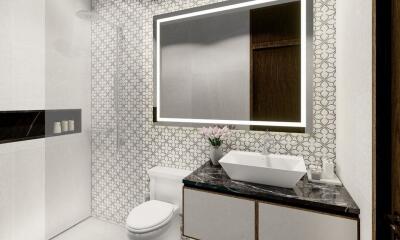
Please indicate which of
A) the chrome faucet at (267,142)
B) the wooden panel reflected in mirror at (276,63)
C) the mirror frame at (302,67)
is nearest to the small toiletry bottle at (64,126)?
the mirror frame at (302,67)

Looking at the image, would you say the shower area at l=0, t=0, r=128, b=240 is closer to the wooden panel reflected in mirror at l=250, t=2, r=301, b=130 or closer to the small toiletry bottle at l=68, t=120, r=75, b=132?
the small toiletry bottle at l=68, t=120, r=75, b=132

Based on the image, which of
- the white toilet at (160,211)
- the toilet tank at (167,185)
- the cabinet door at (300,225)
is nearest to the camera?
the cabinet door at (300,225)

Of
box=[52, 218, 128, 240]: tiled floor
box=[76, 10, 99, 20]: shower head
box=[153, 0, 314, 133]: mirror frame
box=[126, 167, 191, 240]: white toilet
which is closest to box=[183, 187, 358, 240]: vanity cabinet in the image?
box=[126, 167, 191, 240]: white toilet

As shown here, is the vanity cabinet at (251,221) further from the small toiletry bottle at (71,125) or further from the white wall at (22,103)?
the small toiletry bottle at (71,125)

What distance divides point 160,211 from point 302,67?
5.48 ft

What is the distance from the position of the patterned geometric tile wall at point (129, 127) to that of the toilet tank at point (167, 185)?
154mm

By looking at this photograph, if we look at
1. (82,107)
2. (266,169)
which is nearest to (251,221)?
(266,169)

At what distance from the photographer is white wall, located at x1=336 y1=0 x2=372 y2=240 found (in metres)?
1.03

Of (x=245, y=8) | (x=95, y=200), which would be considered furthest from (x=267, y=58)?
(x=95, y=200)

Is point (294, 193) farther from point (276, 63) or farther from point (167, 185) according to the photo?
point (167, 185)

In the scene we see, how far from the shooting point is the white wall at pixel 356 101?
1.03m

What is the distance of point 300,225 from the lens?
1321 mm

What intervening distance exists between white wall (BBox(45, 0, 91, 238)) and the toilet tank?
1041 mm

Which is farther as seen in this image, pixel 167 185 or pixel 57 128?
pixel 57 128
